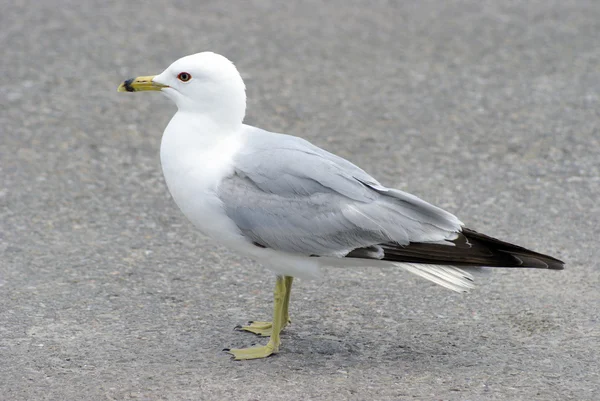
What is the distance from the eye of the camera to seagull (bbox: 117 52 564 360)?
389cm

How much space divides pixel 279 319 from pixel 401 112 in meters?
3.35

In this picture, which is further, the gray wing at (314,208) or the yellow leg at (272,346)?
the yellow leg at (272,346)

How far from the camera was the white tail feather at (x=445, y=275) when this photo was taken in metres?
3.88

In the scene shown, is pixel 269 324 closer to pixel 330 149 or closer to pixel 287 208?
pixel 287 208

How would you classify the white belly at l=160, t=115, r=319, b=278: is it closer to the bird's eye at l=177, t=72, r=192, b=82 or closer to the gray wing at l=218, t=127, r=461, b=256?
the gray wing at l=218, t=127, r=461, b=256

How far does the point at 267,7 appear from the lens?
29.8 feet

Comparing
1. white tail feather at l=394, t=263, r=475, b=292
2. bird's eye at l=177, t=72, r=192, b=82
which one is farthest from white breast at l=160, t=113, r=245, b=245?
white tail feather at l=394, t=263, r=475, b=292

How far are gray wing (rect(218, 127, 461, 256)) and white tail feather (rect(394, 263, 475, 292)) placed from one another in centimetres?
11

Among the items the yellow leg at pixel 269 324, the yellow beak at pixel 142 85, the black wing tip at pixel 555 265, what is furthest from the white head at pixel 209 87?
the black wing tip at pixel 555 265

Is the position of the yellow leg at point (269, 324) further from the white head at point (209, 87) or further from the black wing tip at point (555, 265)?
the black wing tip at point (555, 265)

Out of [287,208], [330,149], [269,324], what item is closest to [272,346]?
[269,324]

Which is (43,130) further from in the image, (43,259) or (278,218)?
(278,218)

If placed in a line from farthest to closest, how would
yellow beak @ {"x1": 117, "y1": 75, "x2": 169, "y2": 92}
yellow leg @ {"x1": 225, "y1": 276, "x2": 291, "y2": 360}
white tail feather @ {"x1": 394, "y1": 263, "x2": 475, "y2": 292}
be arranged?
yellow beak @ {"x1": 117, "y1": 75, "x2": 169, "y2": 92} → yellow leg @ {"x1": 225, "y1": 276, "x2": 291, "y2": 360} → white tail feather @ {"x1": 394, "y1": 263, "x2": 475, "y2": 292}

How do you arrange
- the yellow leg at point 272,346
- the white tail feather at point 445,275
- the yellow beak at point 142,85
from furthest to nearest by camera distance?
the yellow beak at point 142,85 < the yellow leg at point 272,346 < the white tail feather at point 445,275
